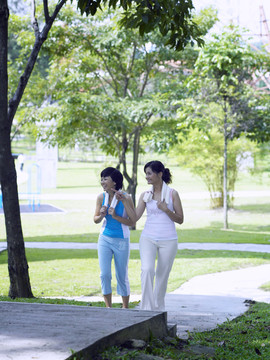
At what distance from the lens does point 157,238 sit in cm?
630

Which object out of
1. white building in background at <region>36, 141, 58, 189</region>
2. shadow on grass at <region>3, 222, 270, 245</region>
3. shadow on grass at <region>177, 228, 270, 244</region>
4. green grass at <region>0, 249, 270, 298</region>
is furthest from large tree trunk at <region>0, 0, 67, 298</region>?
white building in background at <region>36, 141, 58, 189</region>

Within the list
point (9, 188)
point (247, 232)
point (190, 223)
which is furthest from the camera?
point (190, 223)

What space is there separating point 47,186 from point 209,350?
1484 inches

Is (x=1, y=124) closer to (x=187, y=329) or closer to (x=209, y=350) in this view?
(x=187, y=329)

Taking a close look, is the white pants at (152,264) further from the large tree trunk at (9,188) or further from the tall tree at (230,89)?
the tall tree at (230,89)

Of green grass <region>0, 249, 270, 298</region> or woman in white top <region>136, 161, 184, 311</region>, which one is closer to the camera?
woman in white top <region>136, 161, 184, 311</region>

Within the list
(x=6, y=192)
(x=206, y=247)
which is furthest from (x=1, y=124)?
(x=206, y=247)

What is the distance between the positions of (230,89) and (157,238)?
12160 millimetres

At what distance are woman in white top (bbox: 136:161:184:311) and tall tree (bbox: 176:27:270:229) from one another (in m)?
10.6

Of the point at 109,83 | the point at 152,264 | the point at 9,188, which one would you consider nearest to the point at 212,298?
the point at 152,264

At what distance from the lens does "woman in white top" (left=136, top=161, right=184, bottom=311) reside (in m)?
6.28

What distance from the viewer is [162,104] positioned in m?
17.0

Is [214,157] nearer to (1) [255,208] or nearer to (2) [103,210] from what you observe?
(1) [255,208]

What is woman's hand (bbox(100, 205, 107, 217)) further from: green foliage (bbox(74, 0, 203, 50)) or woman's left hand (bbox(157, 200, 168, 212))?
green foliage (bbox(74, 0, 203, 50))
